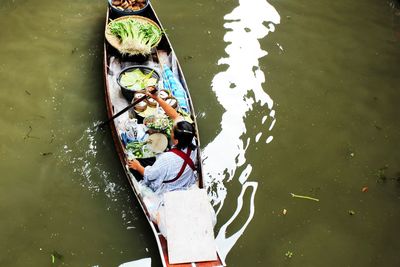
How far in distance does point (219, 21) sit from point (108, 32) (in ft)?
7.90

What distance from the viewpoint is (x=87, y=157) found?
20.0 ft

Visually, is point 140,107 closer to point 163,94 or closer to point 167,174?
point 163,94

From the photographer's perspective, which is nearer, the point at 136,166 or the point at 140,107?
the point at 136,166

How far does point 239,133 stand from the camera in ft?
21.7

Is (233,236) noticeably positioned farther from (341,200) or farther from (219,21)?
(219,21)

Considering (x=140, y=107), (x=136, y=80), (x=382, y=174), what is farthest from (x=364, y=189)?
(x=136, y=80)

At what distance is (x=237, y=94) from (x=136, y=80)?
1773mm

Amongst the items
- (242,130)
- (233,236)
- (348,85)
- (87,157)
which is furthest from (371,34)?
(87,157)

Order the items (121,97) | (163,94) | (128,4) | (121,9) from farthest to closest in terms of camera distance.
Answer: (128,4) < (121,9) < (121,97) < (163,94)

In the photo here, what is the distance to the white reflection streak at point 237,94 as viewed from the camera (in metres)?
5.94

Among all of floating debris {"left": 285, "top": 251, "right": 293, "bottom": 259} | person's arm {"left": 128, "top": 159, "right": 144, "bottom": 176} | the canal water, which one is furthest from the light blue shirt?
floating debris {"left": 285, "top": 251, "right": 293, "bottom": 259}

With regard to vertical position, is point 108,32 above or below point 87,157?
above

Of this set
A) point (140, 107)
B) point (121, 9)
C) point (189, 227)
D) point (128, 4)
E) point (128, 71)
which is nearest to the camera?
point (189, 227)

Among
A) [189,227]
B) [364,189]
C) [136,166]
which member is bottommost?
[364,189]
